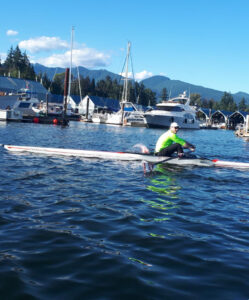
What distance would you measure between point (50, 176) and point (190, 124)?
56227mm

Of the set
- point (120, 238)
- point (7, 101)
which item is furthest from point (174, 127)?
point (7, 101)

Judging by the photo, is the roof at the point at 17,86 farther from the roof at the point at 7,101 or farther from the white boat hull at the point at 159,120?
the white boat hull at the point at 159,120

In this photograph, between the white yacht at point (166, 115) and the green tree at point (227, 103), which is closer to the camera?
the white yacht at point (166, 115)

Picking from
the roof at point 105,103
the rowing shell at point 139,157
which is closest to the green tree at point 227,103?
the roof at point 105,103

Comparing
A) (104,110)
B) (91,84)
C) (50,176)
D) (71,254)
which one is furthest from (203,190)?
(91,84)

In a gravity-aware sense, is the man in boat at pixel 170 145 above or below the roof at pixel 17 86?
below

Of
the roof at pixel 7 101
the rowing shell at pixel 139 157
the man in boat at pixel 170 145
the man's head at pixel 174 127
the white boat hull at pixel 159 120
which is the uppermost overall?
the roof at pixel 7 101

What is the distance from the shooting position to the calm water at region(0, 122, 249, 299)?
13.1ft

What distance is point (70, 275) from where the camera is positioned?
4.17m

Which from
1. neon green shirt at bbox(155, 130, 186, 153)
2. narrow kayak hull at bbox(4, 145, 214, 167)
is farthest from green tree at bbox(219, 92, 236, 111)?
neon green shirt at bbox(155, 130, 186, 153)

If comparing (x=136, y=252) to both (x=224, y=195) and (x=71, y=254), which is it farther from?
(x=224, y=195)

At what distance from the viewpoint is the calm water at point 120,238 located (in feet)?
13.1

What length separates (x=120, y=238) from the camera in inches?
217

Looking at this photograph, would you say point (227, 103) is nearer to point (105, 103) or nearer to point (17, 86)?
point (105, 103)
